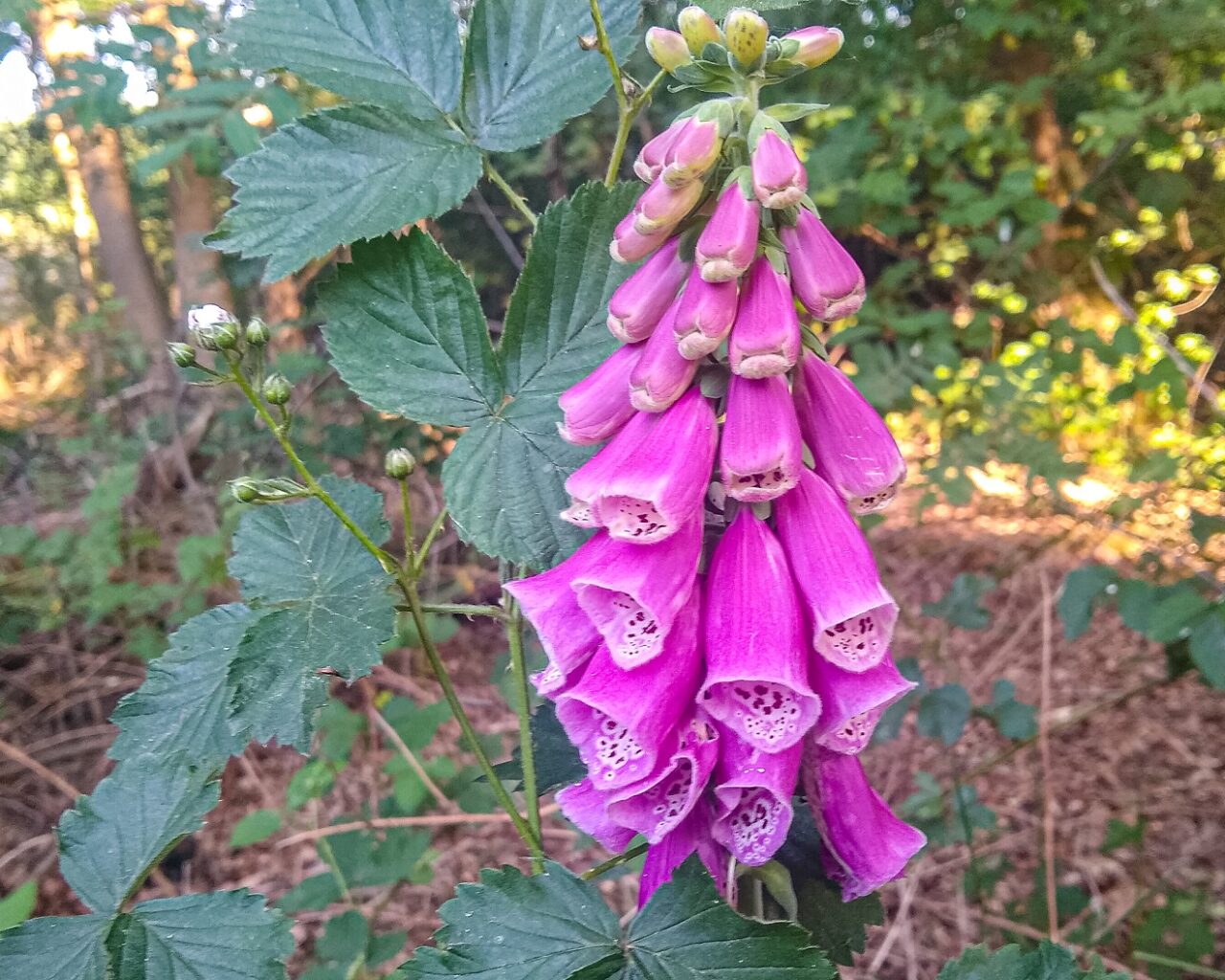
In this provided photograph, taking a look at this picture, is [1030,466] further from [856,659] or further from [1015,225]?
[1015,225]

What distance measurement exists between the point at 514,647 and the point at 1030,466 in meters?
2.28

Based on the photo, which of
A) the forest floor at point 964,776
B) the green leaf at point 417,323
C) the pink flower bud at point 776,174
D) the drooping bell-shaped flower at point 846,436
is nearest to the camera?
the pink flower bud at point 776,174

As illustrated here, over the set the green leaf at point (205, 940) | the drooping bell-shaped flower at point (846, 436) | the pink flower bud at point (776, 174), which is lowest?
the green leaf at point (205, 940)

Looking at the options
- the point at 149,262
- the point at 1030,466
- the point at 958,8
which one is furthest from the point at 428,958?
the point at 149,262

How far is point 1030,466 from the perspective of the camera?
8.61 ft

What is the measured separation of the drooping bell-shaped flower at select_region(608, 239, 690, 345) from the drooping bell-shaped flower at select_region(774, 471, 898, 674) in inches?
7.8

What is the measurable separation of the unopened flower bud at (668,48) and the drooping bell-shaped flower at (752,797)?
1.94ft

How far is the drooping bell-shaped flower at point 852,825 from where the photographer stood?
2.43 feet

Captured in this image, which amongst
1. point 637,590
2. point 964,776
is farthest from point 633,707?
point 964,776

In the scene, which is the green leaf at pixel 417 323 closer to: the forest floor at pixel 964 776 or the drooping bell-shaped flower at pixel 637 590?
the drooping bell-shaped flower at pixel 637 590

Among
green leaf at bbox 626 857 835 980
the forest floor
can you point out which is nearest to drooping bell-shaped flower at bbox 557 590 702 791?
green leaf at bbox 626 857 835 980

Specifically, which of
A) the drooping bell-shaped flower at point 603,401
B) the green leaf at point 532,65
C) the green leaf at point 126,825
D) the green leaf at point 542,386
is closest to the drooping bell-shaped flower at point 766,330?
the drooping bell-shaped flower at point 603,401

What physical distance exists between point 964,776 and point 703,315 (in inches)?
101

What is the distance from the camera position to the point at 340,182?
84cm
